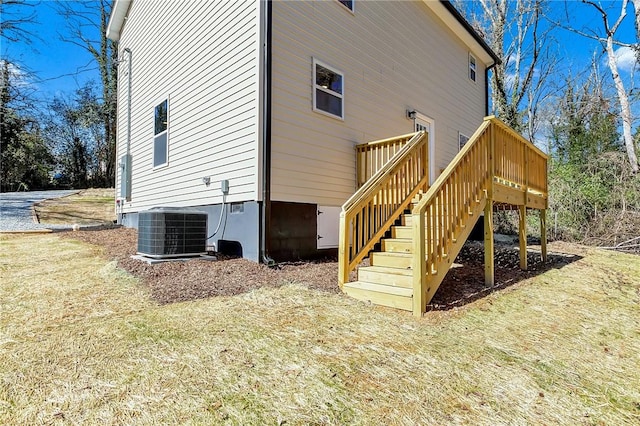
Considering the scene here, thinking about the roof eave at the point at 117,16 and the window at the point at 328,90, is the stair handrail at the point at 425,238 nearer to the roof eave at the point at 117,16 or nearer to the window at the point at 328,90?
the window at the point at 328,90

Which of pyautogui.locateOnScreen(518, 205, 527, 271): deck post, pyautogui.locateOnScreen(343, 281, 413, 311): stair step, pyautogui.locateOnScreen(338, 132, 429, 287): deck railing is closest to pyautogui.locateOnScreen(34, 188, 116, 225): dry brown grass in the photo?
pyautogui.locateOnScreen(338, 132, 429, 287): deck railing

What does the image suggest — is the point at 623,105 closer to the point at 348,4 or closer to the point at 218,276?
the point at 348,4

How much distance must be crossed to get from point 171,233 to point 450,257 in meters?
3.82

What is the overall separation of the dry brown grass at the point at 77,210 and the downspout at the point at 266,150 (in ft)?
26.2

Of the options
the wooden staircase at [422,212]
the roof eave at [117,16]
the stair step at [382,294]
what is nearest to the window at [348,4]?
the wooden staircase at [422,212]

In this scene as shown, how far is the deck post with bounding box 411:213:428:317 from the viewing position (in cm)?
339

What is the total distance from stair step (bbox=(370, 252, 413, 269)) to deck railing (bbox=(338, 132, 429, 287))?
15cm

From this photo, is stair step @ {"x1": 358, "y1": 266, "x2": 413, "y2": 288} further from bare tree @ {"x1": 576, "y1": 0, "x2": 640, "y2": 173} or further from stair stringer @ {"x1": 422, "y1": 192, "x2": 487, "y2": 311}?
bare tree @ {"x1": 576, "y1": 0, "x2": 640, "y2": 173}

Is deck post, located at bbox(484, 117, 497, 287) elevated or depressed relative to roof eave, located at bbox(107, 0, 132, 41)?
depressed

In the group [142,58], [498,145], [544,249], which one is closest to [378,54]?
[498,145]

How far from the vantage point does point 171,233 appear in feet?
16.9

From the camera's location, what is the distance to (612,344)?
9.71ft

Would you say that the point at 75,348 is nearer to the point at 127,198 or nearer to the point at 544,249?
the point at 544,249

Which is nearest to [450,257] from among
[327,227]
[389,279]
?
[389,279]
